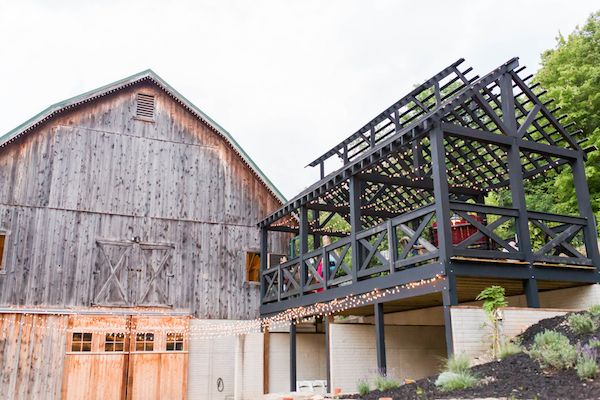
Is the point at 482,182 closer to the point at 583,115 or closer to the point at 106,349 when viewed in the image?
the point at 583,115

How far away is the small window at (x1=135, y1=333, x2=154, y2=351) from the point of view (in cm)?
1477

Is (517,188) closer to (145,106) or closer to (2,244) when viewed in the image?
(145,106)

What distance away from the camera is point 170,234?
15.9 meters

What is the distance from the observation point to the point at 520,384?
6891 mm

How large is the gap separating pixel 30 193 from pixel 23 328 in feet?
11.0

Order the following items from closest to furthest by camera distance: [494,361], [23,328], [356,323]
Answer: [494,361] < [356,323] < [23,328]

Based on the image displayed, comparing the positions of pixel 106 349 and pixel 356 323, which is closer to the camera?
pixel 356 323

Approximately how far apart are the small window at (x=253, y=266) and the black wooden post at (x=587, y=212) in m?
8.95

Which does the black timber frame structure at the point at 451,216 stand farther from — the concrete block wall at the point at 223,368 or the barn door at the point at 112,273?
the barn door at the point at 112,273

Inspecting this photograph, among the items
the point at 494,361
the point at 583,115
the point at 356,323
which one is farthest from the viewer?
the point at 583,115

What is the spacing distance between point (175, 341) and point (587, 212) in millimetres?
10390

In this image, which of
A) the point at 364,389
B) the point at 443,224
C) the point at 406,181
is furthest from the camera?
the point at 406,181

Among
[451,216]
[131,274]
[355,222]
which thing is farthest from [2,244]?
[451,216]

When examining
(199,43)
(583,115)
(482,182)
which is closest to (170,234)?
(482,182)
